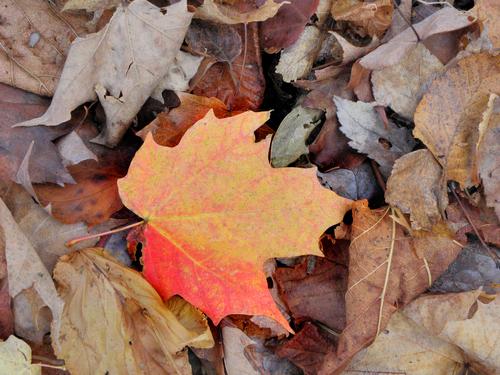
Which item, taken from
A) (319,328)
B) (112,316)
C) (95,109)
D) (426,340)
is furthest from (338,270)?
(95,109)

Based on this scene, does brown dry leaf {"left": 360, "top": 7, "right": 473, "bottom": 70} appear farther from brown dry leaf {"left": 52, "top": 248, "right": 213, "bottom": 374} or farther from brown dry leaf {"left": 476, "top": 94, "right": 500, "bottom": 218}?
brown dry leaf {"left": 52, "top": 248, "right": 213, "bottom": 374}

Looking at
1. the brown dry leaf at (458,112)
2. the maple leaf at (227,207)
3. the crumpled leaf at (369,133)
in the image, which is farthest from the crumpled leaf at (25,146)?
the brown dry leaf at (458,112)

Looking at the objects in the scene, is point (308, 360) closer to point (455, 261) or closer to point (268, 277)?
point (268, 277)

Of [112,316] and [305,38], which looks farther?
[305,38]

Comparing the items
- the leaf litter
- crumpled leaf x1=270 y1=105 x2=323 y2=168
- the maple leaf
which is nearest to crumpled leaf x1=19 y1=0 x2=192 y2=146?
the leaf litter

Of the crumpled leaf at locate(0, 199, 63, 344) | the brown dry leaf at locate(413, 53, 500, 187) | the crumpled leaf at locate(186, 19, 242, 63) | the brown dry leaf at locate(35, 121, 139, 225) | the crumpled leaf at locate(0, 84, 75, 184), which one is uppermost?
the crumpled leaf at locate(186, 19, 242, 63)

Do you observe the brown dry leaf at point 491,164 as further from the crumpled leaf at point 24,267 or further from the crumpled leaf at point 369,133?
the crumpled leaf at point 24,267
